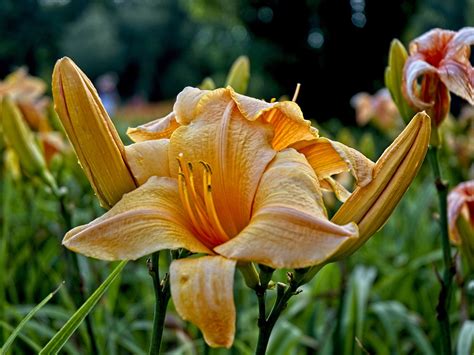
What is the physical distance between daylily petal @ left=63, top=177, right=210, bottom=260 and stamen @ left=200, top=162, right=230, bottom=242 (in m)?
0.03

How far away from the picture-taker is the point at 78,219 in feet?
7.33

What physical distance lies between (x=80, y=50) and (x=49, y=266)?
2899 cm

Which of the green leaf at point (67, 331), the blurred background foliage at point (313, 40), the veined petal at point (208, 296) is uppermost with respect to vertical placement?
the veined petal at point (208, 296)

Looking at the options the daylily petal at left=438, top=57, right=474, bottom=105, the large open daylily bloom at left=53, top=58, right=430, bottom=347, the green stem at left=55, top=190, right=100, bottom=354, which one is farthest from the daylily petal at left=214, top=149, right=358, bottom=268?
the green stem at left=55, top=190, right=100, bottom=354

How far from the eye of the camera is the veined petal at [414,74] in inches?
36.0

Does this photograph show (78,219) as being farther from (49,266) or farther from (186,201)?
(186,201)

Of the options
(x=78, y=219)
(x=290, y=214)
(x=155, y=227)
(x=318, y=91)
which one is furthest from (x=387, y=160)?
(x=318, y=91)

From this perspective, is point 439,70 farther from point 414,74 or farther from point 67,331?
point 67,331

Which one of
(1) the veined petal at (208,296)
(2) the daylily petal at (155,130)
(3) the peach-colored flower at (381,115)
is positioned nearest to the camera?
(1) the veined petal at (208,296)

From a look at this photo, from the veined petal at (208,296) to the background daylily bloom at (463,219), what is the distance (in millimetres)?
593

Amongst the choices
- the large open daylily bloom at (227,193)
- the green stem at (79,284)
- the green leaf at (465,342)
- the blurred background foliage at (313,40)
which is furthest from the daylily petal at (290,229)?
the blurred background foliage at (313,40)

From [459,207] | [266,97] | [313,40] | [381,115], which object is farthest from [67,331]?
[313,40]

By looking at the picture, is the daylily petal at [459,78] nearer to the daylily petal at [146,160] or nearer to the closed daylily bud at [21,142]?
the daylily petal at [146,160]

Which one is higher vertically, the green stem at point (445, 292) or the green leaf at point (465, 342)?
the green stem at point (445, 292)
